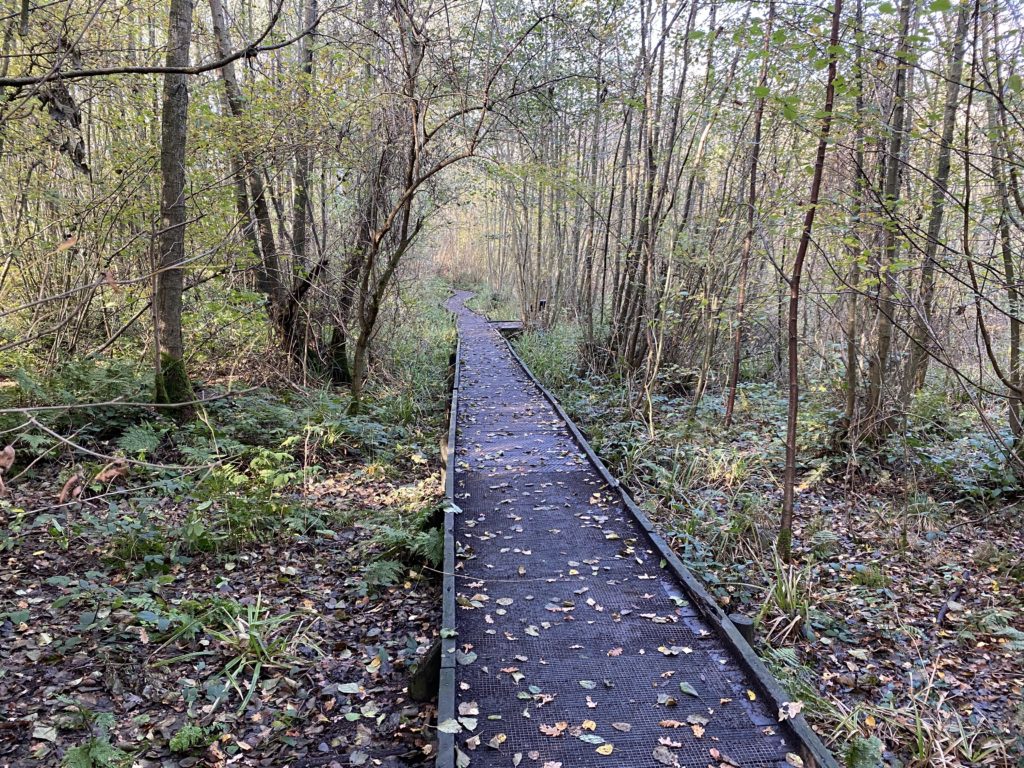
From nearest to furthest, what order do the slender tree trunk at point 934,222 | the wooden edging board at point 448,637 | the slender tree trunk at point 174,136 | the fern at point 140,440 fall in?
the wooden edging board at point 448,637 < the slender tree trunk at point 934,222 < the fern at point 140,440 < the slender tree trunk at point 174,136

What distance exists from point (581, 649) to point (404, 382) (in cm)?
779

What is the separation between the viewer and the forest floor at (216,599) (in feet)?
10.2

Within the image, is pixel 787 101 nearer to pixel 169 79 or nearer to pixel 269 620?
pixel 269 620

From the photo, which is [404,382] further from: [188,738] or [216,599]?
[188,738]

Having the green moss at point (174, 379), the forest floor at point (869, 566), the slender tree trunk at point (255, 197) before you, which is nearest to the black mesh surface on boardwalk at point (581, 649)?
the forest floor at point (869, 566)

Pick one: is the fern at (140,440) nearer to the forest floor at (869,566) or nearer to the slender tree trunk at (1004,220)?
the forest floor at (869,566)

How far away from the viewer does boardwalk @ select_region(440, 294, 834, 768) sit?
9.41 ft

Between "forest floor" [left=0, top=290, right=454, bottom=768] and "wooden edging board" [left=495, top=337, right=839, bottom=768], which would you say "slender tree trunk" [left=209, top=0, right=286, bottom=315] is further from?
"wooden edging board" [left=495, top=337, right=839, bottom=768]

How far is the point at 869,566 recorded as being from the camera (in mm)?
4914

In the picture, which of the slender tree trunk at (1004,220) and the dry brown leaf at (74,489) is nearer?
the dry brown leaf at (74,489)

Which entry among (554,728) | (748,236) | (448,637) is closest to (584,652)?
(554,728)

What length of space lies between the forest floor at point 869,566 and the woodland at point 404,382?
3cm

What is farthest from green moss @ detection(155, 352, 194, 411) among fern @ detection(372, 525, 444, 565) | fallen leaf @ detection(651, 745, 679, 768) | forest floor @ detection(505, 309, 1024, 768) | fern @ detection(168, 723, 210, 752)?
fallen leaf @ detection(651, 745, 679, 768)

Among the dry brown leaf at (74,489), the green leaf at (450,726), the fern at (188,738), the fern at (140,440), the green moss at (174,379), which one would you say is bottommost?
the fern at (188,738)
